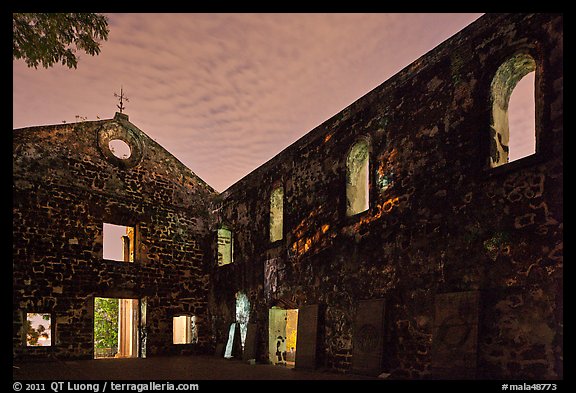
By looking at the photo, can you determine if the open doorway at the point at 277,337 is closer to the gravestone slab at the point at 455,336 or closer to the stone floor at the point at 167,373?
the stone floor at the point at 167,373

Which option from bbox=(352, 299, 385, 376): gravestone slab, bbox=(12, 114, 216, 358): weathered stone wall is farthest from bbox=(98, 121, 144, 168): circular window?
bbox=(352, 299, 385, 376): gravestone slab

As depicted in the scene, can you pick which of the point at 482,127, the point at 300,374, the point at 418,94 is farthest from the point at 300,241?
the point at 482,127

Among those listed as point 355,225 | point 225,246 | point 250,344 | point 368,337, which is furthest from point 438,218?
point 225,246

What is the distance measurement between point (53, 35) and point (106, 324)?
15.3 m

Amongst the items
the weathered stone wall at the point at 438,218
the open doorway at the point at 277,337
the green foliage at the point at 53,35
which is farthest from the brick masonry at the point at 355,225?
the green foliage at the point at 53,35

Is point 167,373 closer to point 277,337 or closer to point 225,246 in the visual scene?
point 277,337

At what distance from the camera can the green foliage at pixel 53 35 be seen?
22.4 ft

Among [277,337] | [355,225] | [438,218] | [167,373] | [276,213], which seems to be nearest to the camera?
[438,218]

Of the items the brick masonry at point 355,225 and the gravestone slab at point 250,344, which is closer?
the brick masonry at point 355,225

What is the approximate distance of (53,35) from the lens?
23.2 feet

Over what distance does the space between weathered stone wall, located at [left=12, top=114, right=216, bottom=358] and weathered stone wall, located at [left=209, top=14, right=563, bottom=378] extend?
177 inches

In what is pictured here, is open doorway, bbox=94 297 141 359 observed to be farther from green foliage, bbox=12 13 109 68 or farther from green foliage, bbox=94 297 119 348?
green foliage, bbox=12 13 109 68

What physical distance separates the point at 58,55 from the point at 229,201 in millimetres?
8748

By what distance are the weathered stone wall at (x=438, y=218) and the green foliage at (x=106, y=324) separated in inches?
403
